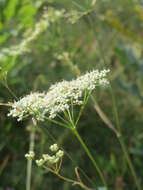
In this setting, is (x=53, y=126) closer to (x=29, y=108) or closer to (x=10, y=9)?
(x=10, y=9)

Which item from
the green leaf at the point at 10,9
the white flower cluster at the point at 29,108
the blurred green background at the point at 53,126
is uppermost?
the green leaf at the point at 10,9

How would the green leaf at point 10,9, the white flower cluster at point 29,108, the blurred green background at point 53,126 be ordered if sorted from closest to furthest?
the white flower cluster at point 29,108, the blurred green background at point 53,126, the green leaf at point 10,9

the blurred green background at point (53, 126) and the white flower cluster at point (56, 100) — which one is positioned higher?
the blurred green background at point (53, 126)

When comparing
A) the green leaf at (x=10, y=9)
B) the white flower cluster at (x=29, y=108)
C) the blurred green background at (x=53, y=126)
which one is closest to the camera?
the white flower cluster at (x=29, y=108)

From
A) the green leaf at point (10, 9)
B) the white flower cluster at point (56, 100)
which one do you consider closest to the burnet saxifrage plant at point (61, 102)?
the white flower cluster at point (56, 100)

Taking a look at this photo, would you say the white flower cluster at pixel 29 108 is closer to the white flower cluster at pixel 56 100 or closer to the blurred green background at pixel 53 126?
the white flower cluster at pixel 56 100

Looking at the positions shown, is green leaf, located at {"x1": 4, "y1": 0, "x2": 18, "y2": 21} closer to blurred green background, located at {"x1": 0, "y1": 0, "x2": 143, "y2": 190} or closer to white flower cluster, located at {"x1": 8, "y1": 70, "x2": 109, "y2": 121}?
blurred green background, located at {"x1": 0, "y1": 0, "x2": 143, "y2": 190}

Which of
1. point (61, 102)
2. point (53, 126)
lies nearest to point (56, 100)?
point (61, 102)

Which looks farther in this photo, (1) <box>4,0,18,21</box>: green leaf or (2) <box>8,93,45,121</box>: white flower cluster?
(1) <box>4,0,18,21</box>: green leaf

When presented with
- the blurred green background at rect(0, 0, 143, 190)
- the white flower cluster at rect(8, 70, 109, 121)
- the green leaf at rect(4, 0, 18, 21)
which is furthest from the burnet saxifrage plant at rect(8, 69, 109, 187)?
the green leaf at rect(4, 0, 18, 21)
